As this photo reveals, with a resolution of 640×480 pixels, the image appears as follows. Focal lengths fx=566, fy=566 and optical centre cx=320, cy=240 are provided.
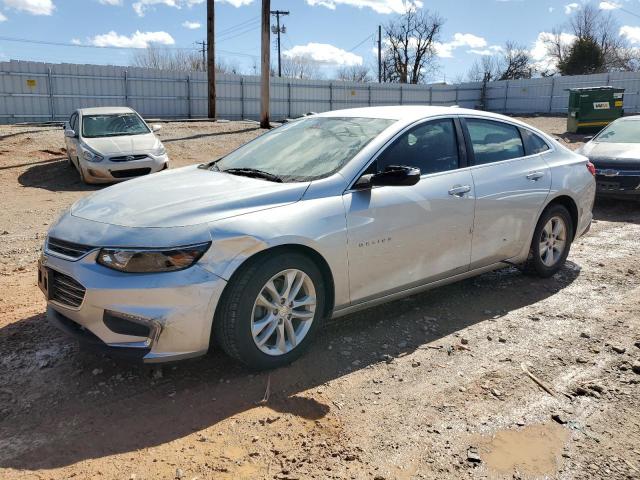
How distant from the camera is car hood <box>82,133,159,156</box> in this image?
11688 mm

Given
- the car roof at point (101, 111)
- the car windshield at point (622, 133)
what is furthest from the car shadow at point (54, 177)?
the car windshield at point (622, 133)

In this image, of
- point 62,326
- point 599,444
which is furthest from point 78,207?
point 599,444

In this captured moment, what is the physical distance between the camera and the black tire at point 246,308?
324cm

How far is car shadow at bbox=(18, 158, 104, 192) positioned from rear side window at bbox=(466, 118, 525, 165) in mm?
9152

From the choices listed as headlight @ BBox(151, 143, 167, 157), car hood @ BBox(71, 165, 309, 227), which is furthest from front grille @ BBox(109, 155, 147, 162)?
car hood @ BBox(71, 165, 309, 227)

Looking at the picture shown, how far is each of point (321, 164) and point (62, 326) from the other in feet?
6.41

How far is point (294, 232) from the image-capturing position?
3.42 meters

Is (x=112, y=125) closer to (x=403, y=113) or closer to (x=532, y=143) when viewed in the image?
(x=403, y=113)

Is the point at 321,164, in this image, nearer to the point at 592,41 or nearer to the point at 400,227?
the point at 400,227

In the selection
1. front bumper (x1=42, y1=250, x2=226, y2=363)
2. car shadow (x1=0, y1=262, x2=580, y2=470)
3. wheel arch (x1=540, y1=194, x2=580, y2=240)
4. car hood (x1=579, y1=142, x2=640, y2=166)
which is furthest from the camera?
car hood (x1=579, y1=142, x2=640, y2=166)

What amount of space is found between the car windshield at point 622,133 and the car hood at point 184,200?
26.4ft

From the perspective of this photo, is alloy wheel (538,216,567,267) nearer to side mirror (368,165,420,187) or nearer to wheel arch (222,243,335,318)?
side mirror (368,165,420,187)

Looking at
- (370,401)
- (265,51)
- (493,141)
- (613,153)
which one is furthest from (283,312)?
(265,51)

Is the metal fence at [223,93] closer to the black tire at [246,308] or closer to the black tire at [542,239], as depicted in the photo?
the black tire at [542,239]
